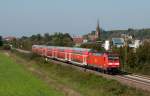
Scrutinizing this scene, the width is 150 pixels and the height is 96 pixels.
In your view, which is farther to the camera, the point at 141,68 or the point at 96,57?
the point at 141,68

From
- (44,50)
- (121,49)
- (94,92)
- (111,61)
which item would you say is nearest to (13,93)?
(94,92)

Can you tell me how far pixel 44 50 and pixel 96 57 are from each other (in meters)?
51.7

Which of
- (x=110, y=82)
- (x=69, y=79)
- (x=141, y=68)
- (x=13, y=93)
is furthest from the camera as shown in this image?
(x=141, y=68)

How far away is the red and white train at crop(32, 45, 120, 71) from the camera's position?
53.6 m

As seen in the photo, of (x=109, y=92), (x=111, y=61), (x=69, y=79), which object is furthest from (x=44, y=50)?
(x=109, y=92)

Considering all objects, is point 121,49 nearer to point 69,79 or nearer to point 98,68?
point 98,68

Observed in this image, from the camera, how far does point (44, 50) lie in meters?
108

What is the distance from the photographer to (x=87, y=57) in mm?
62938

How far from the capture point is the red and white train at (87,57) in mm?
53594

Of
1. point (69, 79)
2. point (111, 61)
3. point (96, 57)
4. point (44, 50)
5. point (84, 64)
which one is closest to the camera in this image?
point (69, 79)

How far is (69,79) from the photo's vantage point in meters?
45.7

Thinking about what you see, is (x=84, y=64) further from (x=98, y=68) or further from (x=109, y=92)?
(x=109, y=92)

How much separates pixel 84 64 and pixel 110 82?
26.3 m

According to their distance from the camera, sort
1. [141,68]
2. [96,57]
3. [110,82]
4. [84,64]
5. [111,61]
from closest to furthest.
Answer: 1. [110,82]
2. [111,61]
3. [96,57]
4. [141,68]
5. [84,64]
